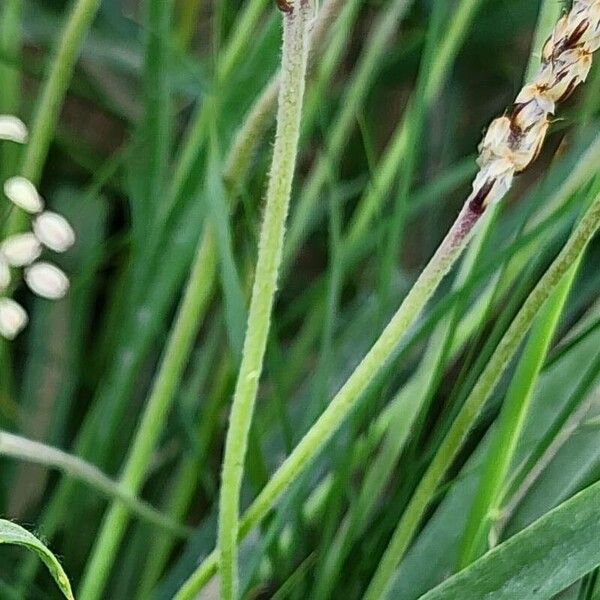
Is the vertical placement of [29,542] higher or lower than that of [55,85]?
lower

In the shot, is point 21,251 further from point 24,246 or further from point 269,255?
point 269,255

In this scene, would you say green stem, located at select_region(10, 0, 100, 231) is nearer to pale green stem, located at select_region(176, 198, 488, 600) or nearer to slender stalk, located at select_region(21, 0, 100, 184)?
slender stalk, located at select_region(21, 0, 100, 184)

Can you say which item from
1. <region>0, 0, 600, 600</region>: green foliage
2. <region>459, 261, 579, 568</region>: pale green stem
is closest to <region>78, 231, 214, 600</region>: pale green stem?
<region>0, 0, 600, 600</region>: green foliage

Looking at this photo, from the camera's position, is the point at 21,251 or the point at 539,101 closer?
the point at 539,101

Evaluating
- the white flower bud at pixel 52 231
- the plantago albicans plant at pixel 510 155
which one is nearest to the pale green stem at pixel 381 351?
the plantago albicans plant at pixel 510 155

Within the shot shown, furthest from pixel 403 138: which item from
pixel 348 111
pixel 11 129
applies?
pixel 11 129

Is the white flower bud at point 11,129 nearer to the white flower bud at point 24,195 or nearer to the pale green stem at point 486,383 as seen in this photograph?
the white flower bud at point 24,195

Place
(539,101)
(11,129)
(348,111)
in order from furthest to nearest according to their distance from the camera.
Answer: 1. (348,111)
2. (11,129)
3. (539,101)
